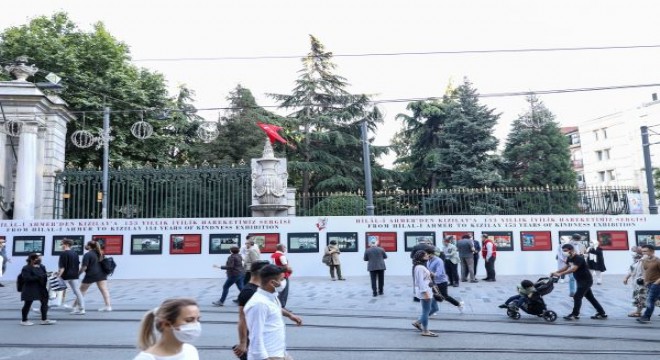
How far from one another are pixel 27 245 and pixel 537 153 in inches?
1248

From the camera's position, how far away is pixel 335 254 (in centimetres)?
1889

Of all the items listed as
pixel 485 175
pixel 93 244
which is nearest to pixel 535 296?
pixel 93 244

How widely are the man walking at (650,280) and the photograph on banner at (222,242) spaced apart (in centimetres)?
1337

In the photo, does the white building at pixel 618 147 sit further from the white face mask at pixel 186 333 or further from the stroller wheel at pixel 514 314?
the white face mask at pixel 186 333

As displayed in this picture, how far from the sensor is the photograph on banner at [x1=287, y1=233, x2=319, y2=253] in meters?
20.1

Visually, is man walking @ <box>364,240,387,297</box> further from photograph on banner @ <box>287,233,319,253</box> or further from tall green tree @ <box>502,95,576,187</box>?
tall green tree @ <box>502,95,576,187</box>

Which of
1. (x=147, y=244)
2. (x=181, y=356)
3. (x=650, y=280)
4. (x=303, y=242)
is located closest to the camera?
(x=181, y=356)

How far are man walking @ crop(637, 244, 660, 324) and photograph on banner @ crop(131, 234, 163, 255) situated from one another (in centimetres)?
1551

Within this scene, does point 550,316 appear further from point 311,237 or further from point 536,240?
point 311,237

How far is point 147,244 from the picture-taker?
2008 centimetres

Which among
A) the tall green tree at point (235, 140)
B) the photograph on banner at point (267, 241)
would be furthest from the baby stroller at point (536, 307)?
the tall green tree at point (235, 140)

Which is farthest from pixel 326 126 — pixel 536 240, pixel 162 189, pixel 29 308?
pixel 29 308

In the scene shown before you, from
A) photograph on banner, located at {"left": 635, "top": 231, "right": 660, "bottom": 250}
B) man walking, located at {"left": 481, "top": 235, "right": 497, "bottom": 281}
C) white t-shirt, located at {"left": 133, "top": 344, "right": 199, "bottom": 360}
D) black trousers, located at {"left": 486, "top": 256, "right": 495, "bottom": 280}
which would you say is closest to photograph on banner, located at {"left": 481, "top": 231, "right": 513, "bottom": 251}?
man walking, located at {"left": 481, "top": 235, "right": 497, "bottom": 281}

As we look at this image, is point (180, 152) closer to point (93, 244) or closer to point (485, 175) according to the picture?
point (485, 175)
